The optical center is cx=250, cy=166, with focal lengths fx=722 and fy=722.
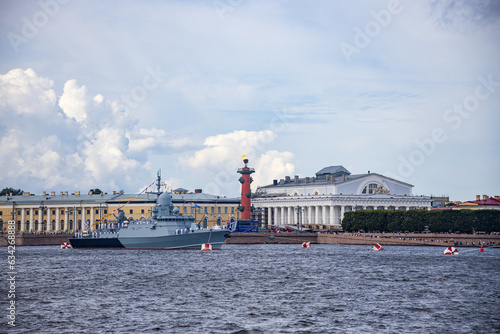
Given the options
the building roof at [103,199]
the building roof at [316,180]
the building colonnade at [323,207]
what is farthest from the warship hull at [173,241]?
the building roof at [316,180]

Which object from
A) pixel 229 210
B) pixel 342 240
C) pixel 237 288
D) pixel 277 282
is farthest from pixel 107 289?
A: pixel 229 210

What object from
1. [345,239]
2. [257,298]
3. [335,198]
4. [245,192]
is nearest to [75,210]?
[245,192]

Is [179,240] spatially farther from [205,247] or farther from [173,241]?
[205,247]

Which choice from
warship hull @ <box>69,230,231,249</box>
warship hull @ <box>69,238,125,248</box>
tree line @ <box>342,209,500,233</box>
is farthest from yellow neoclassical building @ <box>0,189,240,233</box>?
warship hull @ <box>69,230,231,249</box>

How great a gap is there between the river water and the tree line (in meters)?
40.0

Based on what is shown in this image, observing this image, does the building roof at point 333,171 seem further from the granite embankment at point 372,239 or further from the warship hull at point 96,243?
the warship hull at point 96,243

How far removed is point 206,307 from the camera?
34.9 m

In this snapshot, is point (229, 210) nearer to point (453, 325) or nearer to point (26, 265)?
point (26, 265)

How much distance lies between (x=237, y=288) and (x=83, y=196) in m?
110

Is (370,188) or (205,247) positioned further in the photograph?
(370,188)

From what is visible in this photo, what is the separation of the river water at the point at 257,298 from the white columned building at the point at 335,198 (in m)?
76.5

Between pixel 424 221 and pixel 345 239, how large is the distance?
1193 cm

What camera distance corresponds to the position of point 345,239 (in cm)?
10800

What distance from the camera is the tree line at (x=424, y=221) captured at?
99.1m
